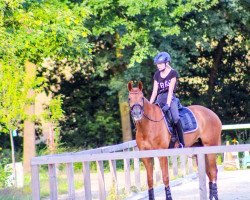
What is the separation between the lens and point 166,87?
58.5 ft

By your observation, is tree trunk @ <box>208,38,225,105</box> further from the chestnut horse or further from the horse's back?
the chestnut horse

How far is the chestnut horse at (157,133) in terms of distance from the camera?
17.1m

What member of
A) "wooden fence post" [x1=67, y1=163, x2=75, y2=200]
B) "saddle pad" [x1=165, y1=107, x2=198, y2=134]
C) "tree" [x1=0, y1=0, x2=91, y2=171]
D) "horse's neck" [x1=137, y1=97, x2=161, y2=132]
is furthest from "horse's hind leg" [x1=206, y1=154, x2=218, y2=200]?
"tree" [x1=0, y1=0, x2=91, y2=171]

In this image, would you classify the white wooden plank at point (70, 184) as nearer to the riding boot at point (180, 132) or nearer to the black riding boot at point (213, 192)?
the black riding boot at point (213, 192)

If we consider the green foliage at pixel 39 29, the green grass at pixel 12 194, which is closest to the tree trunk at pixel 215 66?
the green foliage at pixel 39 29

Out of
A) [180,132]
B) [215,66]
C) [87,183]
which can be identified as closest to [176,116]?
[180,132]

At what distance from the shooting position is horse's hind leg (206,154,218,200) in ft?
57.9

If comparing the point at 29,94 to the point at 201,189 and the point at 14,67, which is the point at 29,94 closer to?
the point at 14,67

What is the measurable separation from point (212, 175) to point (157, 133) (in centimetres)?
115

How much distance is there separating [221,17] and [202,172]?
2401 cm

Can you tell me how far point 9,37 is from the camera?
19.6m

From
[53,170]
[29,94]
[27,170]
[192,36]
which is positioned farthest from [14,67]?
[192,36]

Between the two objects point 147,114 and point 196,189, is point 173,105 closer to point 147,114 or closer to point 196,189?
point 147,114

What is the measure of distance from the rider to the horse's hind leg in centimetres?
54
